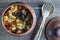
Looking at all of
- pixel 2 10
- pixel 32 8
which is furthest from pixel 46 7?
pixel 2 10

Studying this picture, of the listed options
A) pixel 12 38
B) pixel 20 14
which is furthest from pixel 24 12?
pixel 12 38

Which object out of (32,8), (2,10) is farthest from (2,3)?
(32,8)

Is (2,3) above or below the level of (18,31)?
above

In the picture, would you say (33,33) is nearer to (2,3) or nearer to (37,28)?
(37,28)

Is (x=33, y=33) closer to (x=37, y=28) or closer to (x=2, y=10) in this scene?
(x=37, y=28)

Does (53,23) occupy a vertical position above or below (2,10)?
below

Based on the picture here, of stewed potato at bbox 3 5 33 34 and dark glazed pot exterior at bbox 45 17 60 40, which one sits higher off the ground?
stewed potato at bbox 3 5 33 34

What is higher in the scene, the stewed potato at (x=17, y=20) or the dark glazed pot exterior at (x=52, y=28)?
the stewed potato at (x=17, y=20)
